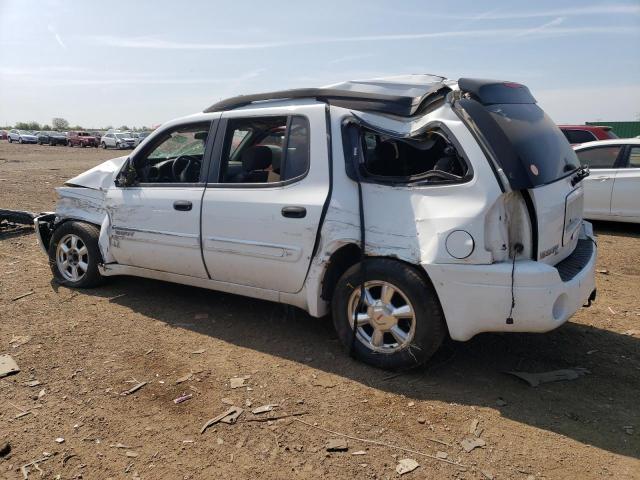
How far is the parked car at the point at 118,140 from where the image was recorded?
155 ft

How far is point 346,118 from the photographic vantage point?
3.94 metres

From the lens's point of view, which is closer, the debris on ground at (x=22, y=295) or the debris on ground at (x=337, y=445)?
the debris on ground at (x=337, y=445)

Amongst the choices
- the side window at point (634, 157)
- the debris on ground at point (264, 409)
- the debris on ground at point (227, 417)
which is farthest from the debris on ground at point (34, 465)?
the side window at point (634, 157)

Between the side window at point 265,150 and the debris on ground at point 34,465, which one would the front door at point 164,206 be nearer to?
the side window at point 265,150

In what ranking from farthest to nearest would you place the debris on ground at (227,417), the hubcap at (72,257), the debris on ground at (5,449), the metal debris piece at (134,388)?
1. the hubcap at (72,257)
2. the metal debris piece at (134,388)
3. the debris on ground at (227,417)
4. the debris on ground at (5,449)

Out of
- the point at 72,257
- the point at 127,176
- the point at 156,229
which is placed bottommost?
the point at 72,257

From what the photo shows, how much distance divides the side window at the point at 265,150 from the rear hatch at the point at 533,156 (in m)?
1.23

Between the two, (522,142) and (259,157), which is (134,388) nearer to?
(259,157)

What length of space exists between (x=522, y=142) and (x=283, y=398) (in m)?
2.28

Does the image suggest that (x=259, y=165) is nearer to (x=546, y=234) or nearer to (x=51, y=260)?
(x=546, y=234)

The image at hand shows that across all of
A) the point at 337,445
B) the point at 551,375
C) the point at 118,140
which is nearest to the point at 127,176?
the point at 337,445

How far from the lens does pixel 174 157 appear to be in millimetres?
5312

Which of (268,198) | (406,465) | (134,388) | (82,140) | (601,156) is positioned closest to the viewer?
(406,465)

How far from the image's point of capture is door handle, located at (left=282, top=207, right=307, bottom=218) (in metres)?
3.94
